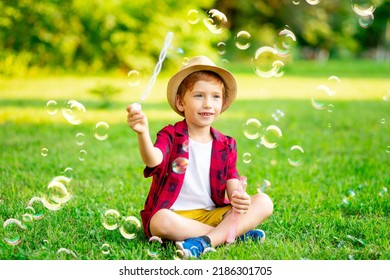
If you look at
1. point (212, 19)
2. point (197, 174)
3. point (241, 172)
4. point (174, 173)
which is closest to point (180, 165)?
point (174, 173)

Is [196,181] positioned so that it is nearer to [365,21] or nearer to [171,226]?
[171,226]

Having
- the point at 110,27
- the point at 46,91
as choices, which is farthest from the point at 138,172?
the point at 110,27

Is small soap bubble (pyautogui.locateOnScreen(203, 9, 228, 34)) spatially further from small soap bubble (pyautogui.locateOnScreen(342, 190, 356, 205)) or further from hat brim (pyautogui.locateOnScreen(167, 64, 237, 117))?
small soap bubble (pyautogui.locateOnScreen(342, 190, 356, 205))

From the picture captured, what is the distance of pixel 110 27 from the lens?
543 inches

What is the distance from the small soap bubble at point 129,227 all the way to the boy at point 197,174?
0.28 feet

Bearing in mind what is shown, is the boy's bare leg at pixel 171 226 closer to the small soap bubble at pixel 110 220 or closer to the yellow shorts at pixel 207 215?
the yellow shorts at pixel 207 215

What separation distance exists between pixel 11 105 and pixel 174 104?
6117mm

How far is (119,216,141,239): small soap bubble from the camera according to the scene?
10.5 ft

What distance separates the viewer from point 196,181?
325 cm

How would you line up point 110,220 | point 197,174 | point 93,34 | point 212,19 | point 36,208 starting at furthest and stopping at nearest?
1. point 93,34
2. point 212,19
3. point 36,208
4. point 110,220
5. point 197,174

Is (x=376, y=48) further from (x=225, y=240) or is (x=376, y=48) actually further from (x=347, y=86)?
(x=225, y=240)

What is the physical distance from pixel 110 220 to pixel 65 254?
43 centimetres

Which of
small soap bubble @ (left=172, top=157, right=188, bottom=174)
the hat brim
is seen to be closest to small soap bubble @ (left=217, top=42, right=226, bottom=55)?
the hat brim

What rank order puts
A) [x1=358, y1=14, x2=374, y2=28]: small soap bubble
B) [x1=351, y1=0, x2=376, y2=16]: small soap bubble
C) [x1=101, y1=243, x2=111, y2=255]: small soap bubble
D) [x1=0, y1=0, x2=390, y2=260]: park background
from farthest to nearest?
[x1=358, y1=14, x2=374, y2=28]: small soap bubble < [x1=351, y1=0, x2=376, y2=16]: small soap bubble < [x1=0, y1=0, x2=390, y2=260]: park background < [x1=101, y1=243, x2=111, y2=255]: small soap bubble
